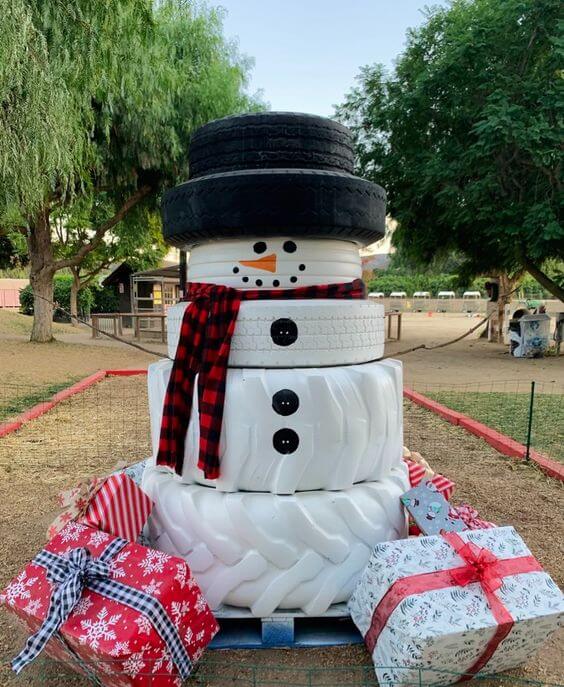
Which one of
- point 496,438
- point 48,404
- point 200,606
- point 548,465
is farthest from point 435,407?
point 200,606

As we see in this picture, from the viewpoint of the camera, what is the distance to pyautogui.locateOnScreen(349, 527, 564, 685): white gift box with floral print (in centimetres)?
178

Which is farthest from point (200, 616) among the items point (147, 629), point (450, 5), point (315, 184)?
point (450, 5)

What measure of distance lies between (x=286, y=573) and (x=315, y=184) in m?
1.61

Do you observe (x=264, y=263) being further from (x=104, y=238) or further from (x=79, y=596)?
(x=104, y=238)

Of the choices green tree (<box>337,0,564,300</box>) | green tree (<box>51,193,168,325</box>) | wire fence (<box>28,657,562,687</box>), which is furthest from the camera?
green tree (<box>51,193,168,325</box>)

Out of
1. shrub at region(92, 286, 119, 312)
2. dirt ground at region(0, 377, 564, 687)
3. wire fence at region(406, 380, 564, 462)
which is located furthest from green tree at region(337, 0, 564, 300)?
shrub at region(92, 286, 119, 312)

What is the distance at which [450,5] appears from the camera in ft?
45.1

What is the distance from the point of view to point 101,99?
28.1 ft

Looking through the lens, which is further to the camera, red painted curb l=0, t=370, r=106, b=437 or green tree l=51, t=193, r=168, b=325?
green tree l=51, t=193, r=168, b=325

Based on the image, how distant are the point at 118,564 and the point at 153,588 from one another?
187 millimetres

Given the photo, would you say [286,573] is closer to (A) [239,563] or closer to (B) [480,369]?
(A) [239,563]

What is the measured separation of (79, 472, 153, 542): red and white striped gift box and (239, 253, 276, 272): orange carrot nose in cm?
109

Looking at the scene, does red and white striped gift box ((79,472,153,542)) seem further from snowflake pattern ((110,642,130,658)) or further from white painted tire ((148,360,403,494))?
snowflake pattern ((110,642,130,658))

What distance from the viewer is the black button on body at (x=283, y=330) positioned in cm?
229
